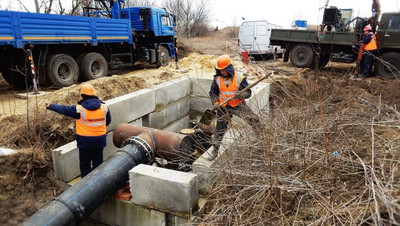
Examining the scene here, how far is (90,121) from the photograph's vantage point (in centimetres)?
413

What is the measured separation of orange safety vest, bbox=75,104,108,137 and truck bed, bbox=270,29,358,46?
32.9 feet

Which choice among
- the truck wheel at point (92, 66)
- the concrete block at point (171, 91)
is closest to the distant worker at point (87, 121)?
the concrete block at point (171, 91)

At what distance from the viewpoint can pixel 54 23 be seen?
8.99 meters

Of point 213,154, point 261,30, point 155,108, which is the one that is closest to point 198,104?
point 155,108

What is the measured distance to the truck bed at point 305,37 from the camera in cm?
1116

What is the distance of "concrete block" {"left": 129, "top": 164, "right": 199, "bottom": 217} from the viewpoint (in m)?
3.47

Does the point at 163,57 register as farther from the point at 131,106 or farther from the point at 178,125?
the point at 131,106

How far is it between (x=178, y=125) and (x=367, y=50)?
6997mm

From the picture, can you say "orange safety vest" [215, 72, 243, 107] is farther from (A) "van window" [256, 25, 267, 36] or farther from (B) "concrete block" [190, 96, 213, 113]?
(A) "van window" [256, 25, 267, 36]

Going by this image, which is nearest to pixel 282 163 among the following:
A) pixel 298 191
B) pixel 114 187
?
pixel 298 191

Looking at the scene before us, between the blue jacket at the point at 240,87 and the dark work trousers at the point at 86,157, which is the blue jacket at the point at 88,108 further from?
the blue jacket at the point at 240,87

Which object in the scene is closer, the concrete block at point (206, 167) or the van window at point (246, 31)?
the concrete block at point (206, 167)

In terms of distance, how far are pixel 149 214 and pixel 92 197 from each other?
769 millimetres

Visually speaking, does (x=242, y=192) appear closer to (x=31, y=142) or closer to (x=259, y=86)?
(x=31, y=142)
